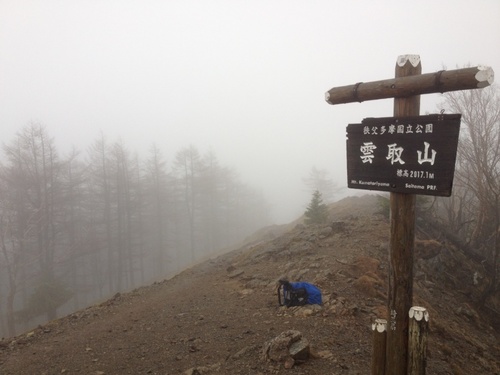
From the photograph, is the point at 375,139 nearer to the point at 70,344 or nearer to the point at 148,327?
the point at 148,327

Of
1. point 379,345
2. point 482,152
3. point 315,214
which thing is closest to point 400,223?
point 379,345

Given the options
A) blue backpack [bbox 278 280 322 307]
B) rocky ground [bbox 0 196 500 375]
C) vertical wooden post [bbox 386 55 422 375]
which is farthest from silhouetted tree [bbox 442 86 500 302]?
vertical wooden post [bbox 386 55 422 375]

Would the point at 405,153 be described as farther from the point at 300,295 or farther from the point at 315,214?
the point at 315,214

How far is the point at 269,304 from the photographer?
8930 mm

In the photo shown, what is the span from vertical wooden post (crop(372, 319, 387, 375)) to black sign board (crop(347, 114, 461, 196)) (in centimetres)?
188

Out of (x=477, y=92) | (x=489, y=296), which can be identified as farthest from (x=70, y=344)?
(x=477, y=92)

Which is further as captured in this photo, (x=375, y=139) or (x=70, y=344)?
(x=70, y=344)

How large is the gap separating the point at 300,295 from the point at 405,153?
5.68 m

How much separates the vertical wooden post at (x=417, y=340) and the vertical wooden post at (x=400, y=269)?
0.51ft

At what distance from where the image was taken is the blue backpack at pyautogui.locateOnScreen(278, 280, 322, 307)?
815 cm

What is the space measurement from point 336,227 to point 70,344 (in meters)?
11.9

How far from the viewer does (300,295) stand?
8203 millimetres

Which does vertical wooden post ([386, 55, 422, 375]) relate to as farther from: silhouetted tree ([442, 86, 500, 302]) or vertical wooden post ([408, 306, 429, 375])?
silhouetted tree ([442, 86, 500, 302])

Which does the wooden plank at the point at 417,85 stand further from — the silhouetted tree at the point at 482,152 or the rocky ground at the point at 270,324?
the silhouetted tree at the point at 482,152
